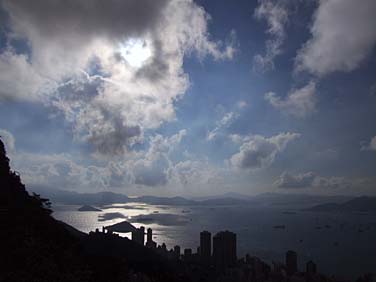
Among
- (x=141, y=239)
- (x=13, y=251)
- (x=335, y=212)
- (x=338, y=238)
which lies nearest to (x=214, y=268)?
(x=141, y=239)

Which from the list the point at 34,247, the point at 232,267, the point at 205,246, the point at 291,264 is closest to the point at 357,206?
the point at 291,264

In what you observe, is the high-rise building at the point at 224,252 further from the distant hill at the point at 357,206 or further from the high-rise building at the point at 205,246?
the distant hill at the point at 357,206

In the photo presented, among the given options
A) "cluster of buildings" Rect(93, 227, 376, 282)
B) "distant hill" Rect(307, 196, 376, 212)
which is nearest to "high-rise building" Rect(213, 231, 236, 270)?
"cluster of buildings" Rect(93, 227, 376, 282)

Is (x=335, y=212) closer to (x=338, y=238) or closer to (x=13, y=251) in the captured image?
(x=338, y=238)

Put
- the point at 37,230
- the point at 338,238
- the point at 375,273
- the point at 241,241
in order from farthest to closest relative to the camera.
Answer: the point at 338,238
the point at 241,241
the point at 375,273
the point at 37,230

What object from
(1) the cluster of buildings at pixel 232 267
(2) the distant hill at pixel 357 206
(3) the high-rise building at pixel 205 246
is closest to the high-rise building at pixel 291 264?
(1) the cluster of buildings at pixel 232 267

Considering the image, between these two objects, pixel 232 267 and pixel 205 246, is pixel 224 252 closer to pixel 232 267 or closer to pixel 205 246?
pixel 205 246

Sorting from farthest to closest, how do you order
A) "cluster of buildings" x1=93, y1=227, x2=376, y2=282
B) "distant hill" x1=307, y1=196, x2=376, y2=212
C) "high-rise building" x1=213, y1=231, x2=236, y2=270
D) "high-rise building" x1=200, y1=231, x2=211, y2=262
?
"distant hill" x1=307, y1=196, x2=376, y2=212 < "high-rise building" x1=200, y1=231, x2=211, y2=262 < "high-rise building" x1=213, y1=231, x2=236, y2=270 < "cluster of buildings" x1=93, y1=227, x2=376, y2=282

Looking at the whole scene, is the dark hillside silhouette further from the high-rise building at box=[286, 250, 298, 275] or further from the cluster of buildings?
the high-rise building at box=[286, 250, 298, 275]
